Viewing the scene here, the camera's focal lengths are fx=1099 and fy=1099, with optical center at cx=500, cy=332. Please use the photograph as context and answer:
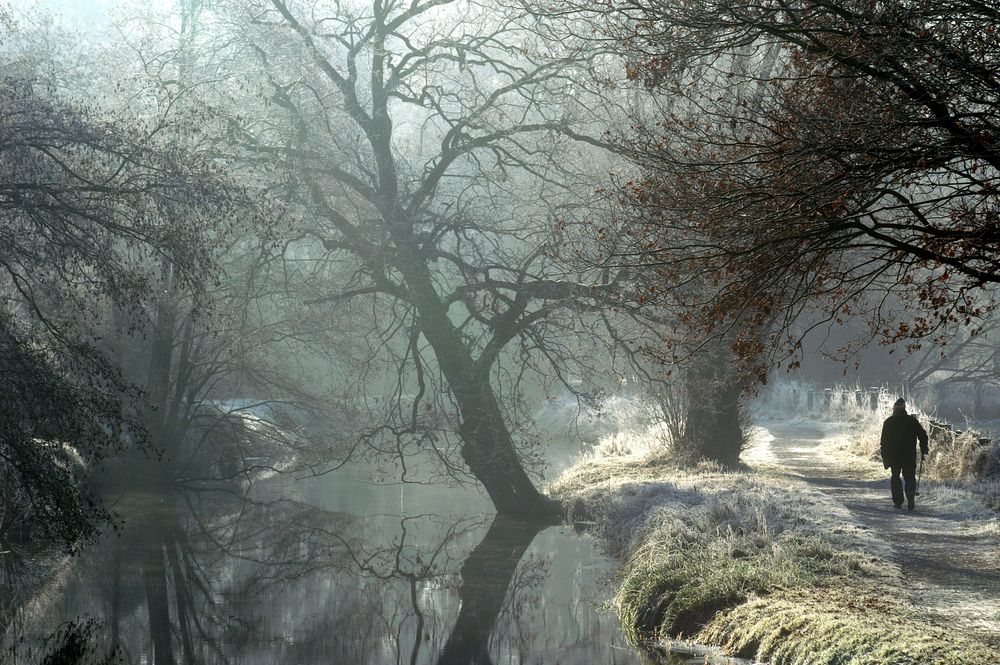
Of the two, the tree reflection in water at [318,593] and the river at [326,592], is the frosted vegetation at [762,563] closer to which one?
the river at [326,592]

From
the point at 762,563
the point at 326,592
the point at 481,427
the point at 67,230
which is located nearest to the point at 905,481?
the point at 762,563

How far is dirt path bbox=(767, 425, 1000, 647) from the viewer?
9016 millimetres

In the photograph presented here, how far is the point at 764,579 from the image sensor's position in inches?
406

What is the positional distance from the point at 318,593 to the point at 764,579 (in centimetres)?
558

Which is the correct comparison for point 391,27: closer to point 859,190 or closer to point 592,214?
point 592,214

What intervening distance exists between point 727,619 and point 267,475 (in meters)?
16.5

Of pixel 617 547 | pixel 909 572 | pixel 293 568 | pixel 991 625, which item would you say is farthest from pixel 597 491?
pixel 991 625

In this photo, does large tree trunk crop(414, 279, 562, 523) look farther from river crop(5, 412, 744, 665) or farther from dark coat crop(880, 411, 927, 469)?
dark coat crop(880, 411, 927, 469)

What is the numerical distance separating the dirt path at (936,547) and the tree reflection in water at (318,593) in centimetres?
281

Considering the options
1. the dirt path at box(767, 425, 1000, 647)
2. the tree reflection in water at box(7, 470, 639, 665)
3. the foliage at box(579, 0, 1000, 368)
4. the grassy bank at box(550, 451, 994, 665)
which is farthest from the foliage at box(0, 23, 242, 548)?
the dirt path at box(767, 425, 1000, 647)

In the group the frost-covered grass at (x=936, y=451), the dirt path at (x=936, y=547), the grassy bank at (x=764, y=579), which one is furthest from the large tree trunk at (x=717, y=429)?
the grassy bank at (x=764, y=579)

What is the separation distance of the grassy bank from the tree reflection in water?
29.3 inches

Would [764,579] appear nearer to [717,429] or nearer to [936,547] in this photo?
[936,547]

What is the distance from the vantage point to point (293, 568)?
14742 millimetres
